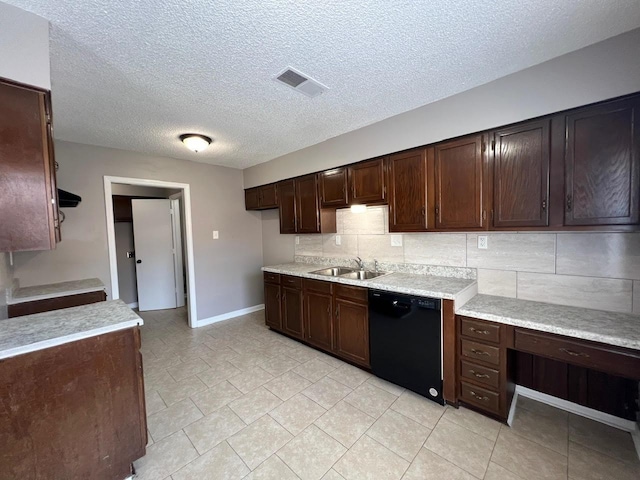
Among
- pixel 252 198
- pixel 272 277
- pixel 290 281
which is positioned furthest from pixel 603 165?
pixel 252 198

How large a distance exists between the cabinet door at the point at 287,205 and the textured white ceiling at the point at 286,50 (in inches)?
50.2

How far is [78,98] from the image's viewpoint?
2051 millimetres

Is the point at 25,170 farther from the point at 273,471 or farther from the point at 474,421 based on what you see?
the point at 474,421

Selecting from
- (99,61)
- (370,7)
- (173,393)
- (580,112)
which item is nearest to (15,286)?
(173,393)

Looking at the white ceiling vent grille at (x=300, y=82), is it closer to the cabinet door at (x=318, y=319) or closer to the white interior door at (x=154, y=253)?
the cabinet door at (x=318, y=319)

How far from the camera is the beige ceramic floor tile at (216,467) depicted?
1.54 m

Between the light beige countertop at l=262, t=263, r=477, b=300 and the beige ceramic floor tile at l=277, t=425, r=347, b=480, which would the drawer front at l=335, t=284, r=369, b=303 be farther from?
the beige ceramic floor tile at l=277, t=425, r=347, b=480

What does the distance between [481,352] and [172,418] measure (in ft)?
8.02

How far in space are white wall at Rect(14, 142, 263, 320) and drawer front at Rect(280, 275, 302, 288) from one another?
4.55 feet

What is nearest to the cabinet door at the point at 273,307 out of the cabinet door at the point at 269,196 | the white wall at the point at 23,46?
the cabinet door at the point at 269,196

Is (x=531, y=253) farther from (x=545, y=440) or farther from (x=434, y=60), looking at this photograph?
(x=434, y=60)

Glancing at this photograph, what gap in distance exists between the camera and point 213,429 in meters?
1.90

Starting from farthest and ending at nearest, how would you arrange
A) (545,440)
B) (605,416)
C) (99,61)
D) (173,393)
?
(173,393)
(605,416)
(545,440)
(99,61)

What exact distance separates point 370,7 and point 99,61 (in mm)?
1661
